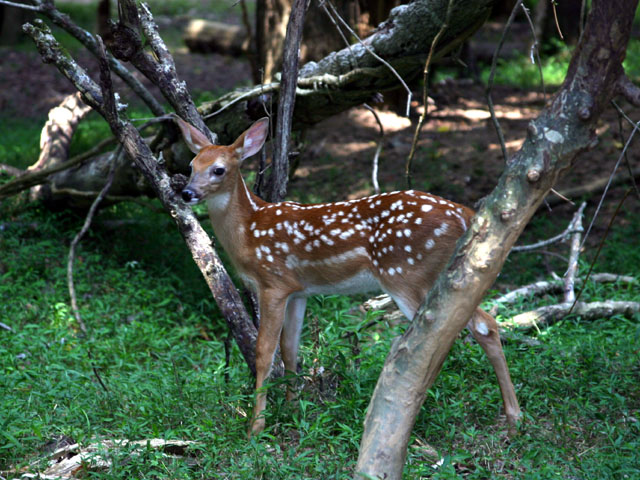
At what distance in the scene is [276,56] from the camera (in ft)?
32.7

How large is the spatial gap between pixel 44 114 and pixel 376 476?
10.4 m

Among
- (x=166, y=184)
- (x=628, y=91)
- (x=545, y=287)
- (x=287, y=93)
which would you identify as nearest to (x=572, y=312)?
(x=545, y=287)

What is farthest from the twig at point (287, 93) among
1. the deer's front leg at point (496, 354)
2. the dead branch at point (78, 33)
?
the deer's front leg at point (496, 354)

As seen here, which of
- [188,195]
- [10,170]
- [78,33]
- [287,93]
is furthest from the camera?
[10,170]

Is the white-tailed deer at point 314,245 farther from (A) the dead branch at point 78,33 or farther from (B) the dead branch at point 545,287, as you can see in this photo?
(B) the dead branch at point 545,287

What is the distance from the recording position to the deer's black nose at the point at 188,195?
460cm

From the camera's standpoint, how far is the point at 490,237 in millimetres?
3221

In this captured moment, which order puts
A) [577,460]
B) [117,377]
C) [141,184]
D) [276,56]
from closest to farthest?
[577,460] < [117,377] < [141,184] < [276,56]

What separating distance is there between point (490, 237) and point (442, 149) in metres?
6.44

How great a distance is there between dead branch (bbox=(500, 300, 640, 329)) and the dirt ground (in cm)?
216

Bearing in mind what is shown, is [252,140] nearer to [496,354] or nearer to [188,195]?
[188,195]

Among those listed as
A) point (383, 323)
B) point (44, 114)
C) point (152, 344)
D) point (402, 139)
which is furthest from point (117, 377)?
point (44, 114)

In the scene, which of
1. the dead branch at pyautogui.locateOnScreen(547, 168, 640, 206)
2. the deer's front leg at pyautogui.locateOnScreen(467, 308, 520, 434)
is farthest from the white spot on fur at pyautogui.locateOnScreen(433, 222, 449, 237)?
the dead branch at pyautogui.locateOnScreen(547, 168, 640, 206)

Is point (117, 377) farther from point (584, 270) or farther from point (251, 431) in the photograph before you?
point (584, 270)
